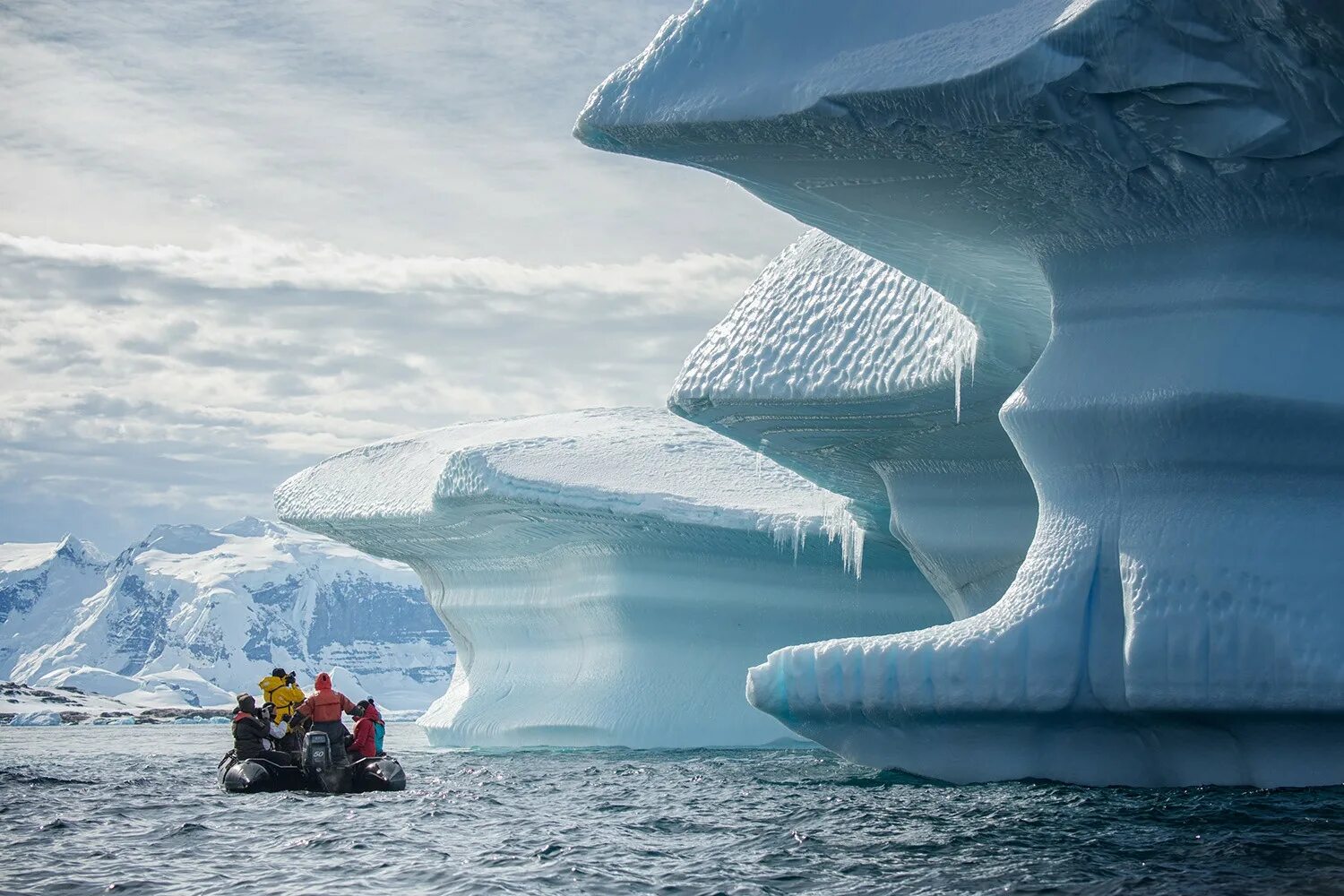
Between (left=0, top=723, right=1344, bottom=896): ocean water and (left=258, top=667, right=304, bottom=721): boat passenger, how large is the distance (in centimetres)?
115

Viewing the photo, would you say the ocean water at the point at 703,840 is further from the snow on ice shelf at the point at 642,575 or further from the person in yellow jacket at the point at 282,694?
the snow on ice shelf at the point at 642,575

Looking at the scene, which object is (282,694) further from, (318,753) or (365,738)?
(318,753)

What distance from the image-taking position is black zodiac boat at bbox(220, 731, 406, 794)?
1355 cm

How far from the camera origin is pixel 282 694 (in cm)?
1483

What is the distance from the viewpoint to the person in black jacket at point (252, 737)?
14.1m

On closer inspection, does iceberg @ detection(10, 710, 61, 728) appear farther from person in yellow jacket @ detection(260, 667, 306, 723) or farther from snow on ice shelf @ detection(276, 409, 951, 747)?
person in yellow jacket @ detection(260, 667, 306, 723)

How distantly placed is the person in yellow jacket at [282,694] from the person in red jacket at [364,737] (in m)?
0.69

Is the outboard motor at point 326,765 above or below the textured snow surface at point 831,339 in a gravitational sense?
below

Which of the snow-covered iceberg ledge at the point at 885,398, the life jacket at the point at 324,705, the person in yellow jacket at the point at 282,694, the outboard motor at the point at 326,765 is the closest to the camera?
the outboard motor at the point at 326,765

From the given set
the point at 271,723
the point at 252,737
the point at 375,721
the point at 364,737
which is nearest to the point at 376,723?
the point at 375,721

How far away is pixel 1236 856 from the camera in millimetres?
7691

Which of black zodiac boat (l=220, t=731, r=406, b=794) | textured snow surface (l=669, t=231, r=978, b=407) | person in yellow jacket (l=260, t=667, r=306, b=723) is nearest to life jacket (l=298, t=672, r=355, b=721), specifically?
black zodiac boat (l=220, t=731, r=406, b=794)

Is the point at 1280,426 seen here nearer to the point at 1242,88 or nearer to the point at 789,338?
the point at 1242,88

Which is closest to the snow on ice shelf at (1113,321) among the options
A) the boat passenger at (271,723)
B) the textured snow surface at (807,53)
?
the textured snow surface at (807,53)
